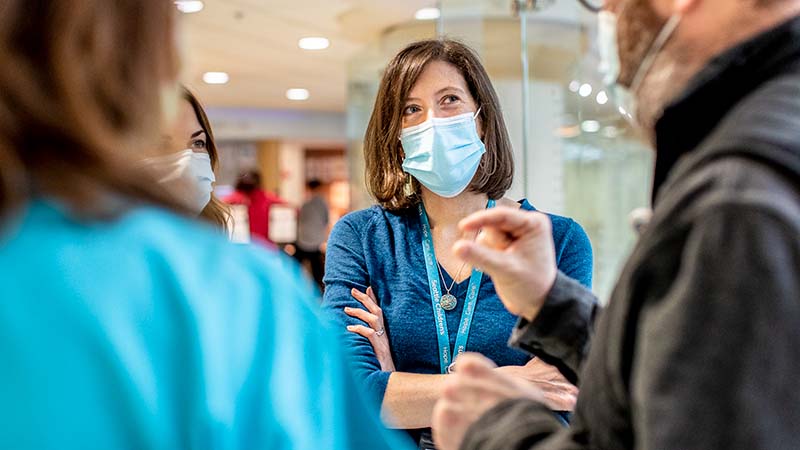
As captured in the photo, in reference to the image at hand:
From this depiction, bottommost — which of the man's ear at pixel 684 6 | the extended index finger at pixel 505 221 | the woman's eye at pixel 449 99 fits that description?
the extended index finger at pixel 505 221

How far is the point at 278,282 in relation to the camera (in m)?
0.74

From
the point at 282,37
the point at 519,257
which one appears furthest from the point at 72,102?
the point at 282,37

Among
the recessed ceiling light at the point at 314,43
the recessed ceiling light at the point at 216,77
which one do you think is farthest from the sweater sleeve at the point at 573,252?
the recessed ceiling light at the point at 216,77

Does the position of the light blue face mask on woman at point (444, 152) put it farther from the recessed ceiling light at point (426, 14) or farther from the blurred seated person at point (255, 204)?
the blurred seated person at point (255, 204)

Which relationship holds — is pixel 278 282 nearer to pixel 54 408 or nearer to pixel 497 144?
pixel 54 408

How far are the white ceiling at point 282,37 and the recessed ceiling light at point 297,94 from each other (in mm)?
156

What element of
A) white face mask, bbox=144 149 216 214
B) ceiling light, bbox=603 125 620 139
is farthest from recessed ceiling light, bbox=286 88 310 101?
white face mask, bbox=144 149 216 214

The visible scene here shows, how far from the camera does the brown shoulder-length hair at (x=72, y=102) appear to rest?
2.14ft

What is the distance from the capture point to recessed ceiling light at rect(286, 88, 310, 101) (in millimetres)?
11867

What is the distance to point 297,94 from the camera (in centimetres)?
1234

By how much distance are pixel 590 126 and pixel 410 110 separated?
3193mm

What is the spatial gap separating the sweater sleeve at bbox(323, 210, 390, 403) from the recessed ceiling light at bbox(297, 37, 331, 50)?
6413 millimetres

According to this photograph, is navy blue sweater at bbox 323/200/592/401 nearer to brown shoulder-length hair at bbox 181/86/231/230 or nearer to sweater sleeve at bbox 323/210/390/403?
sweater sleeve at bbox 323/210/390/403

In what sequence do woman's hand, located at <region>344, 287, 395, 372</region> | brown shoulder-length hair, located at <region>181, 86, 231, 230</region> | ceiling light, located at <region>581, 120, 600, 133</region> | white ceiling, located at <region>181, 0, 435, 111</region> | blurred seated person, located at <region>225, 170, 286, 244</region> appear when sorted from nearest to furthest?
woman's hand, located at <region>344, 287, 395, 372</region>
brown shoulder-length hair, located at <region>181, 86, 231, 230</region>
ceiling light, located at <region>581, 120, 600, 133</region>
white ceiling, located at <region>181, 0, 435, 111</region>
blurred seated person, located at <region>225, 170, 286, 244</region>
